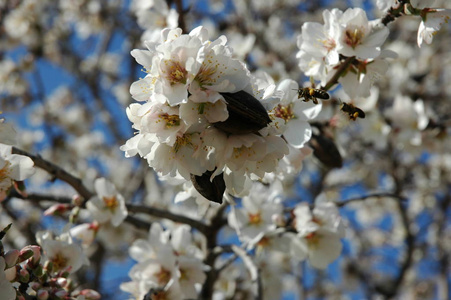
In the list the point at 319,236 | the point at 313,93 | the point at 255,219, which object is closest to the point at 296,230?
the point at 319,236

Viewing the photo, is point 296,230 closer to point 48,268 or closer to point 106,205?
point 106,205

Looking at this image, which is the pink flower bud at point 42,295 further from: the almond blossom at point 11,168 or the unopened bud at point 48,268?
the almond blossom at point 11,168

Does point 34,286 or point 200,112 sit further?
point 34,286

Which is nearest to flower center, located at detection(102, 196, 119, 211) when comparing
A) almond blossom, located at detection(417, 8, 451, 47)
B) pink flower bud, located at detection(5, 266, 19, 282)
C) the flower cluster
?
the flower cluster

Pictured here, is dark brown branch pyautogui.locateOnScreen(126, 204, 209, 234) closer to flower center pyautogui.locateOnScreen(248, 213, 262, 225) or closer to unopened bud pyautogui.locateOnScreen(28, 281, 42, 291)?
flower center pyautogui.locateOnScreen(248, 213, 262, 225)

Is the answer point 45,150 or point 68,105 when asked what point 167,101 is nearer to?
point 45,150

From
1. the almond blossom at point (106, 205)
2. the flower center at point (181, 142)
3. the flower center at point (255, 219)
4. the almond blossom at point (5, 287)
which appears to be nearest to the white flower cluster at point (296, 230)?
the flower center at point (255, 219)
